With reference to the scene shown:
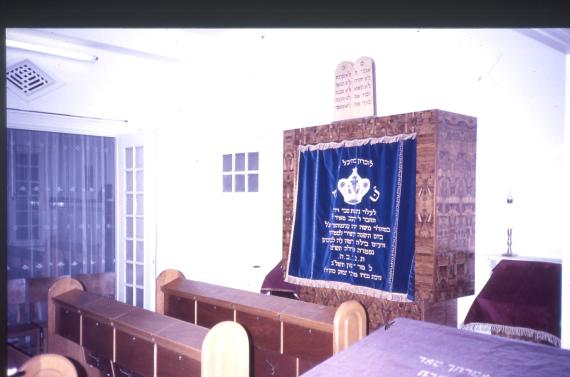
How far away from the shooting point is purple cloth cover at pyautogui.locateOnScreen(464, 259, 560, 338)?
2530 millimetres

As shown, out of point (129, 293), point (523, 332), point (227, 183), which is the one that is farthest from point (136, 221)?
point (523, 332)

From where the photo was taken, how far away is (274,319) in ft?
8.79

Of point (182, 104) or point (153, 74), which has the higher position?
point (153, 74)

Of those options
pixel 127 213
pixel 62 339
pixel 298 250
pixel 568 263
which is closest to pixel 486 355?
pixel 568 263

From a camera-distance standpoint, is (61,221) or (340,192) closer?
(340,192)

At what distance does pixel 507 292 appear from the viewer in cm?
274

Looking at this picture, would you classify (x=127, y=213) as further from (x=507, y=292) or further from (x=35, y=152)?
(x=507, y=292)

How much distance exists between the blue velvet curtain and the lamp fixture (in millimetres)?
1860

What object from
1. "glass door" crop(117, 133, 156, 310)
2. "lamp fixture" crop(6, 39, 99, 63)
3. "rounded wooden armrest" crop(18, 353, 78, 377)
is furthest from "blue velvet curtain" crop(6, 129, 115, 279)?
"rounded wooden armrest" crop(18, 353, 78, 377)

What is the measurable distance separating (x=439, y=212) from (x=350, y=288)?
3.11 ft

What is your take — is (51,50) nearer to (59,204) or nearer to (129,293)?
(59,204)

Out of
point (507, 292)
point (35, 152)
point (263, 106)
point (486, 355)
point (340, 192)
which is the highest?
point (263, 106)

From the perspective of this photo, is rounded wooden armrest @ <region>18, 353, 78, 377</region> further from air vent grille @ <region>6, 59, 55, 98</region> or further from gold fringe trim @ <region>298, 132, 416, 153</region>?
air vent grille @ <region>6, 59, 55, 98</region>

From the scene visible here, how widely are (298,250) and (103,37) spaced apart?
3.02m
